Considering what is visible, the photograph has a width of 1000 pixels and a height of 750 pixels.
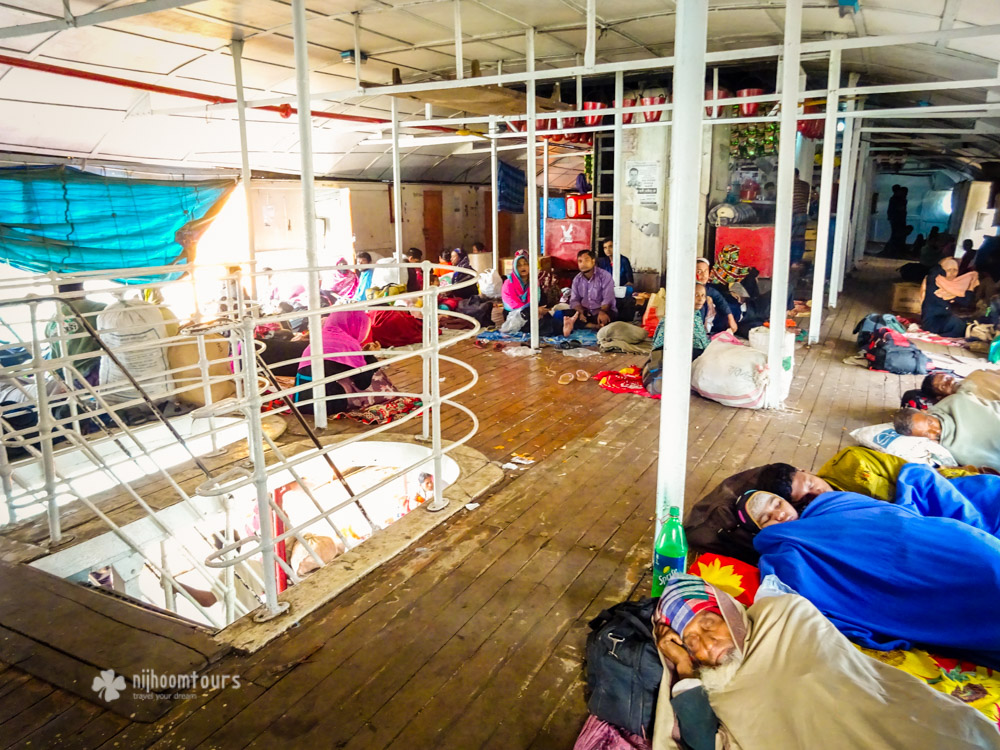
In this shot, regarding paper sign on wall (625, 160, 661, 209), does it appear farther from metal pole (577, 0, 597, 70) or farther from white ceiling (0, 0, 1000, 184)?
metal pole (577, 0, 597, 70)

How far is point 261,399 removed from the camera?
2.55 metres

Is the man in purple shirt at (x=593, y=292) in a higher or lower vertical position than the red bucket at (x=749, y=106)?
lower

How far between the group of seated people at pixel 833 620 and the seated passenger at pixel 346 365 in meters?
3.38

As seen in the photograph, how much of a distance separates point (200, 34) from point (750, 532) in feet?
21.4

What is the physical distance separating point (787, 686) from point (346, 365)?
464 centimetres

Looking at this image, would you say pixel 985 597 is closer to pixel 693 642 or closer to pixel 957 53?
pixel 693 642

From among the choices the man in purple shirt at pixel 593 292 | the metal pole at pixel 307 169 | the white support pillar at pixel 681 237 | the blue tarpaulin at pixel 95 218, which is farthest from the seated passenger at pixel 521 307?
the white support pillar at pixel 681 237

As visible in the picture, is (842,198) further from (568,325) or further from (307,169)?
(307,169)

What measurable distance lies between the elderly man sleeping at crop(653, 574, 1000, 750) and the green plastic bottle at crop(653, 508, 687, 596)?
0.26 metres

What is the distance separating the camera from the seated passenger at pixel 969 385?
4.64 meters

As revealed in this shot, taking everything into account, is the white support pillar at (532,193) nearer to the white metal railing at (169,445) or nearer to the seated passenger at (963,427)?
the white metal railing at (169,445)

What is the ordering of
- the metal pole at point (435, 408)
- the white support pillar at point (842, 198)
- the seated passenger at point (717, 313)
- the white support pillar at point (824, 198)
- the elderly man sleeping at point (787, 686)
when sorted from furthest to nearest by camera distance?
the white support pillar at point (842, 198) < the white support pillar at point (824, 198) < the seated passenger at point (717, 313) < the metal pole at point (435, 408) < the elderly man sleeping at point (787, 686)

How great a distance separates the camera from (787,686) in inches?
79.5

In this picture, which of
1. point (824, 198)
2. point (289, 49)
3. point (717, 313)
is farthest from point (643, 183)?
point (289, 49)
